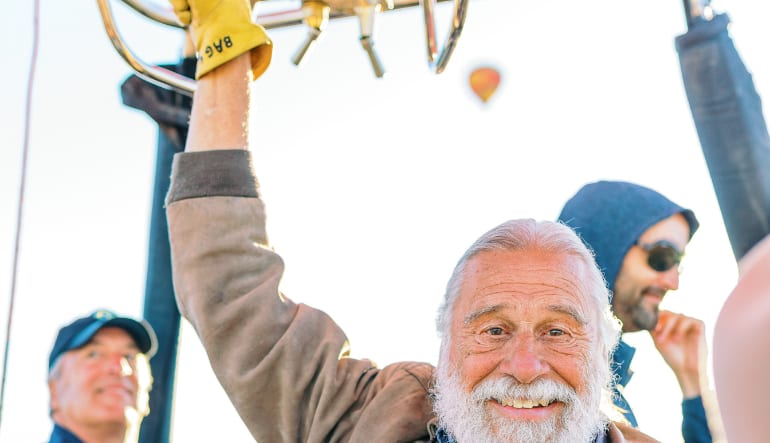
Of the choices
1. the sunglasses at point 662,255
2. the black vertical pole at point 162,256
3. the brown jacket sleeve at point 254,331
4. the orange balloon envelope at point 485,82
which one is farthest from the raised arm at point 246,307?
the orange balloon envelope at point 485,82

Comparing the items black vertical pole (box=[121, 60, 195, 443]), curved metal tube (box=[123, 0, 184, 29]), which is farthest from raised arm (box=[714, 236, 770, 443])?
black vertical pole (box=[121, 60, 195, 443])

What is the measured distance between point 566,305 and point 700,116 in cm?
51

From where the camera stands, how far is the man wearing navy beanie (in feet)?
8.20

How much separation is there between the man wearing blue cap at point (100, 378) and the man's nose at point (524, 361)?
124 centimetres

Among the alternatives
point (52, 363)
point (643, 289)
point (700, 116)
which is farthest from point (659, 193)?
point (52, 363)

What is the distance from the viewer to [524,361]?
6.23 feet

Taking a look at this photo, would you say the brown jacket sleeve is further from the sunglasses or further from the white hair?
the sunglasses

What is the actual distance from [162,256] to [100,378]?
15.7 inches

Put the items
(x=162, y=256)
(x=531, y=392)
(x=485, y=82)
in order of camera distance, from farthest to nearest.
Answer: (x=485, y=82) < (x=162, y=256) < (x=531, y=392)

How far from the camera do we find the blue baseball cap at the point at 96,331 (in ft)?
9.27

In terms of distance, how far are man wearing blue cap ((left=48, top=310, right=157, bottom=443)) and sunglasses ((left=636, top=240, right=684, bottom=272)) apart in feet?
4.59

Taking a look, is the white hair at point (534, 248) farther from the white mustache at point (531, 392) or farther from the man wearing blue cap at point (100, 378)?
the man wearing blue cap at point (100, 378)

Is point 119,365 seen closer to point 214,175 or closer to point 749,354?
point 214,175

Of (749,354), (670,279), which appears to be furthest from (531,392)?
(749,354)
